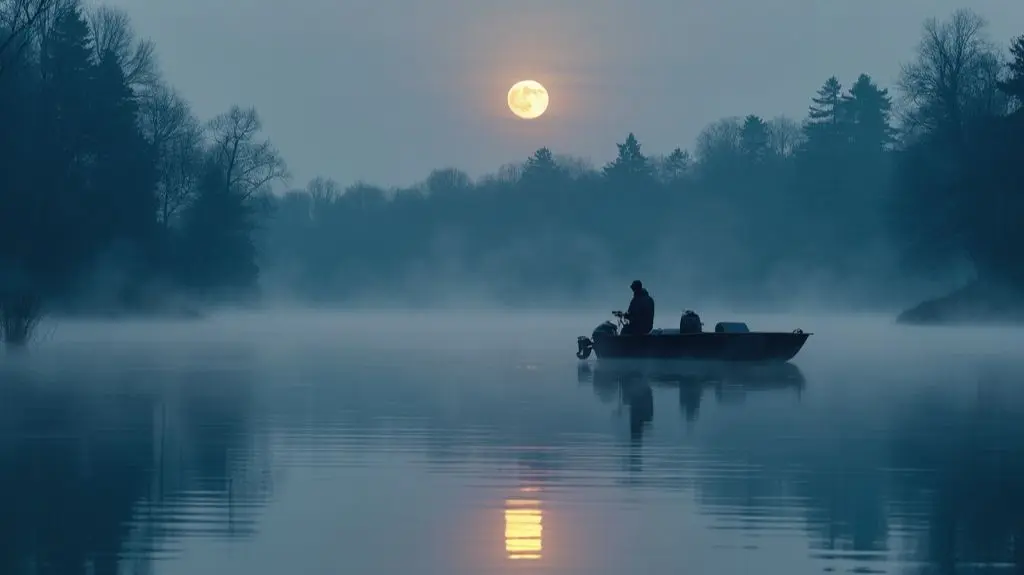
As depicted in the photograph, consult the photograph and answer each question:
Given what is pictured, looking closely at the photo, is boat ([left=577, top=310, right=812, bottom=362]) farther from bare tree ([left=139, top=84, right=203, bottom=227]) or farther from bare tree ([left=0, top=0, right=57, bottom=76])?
bare tree ([left=139, top=84, right=203, bottom=227])

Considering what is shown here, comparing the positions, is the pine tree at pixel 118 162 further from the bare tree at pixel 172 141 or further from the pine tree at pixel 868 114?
the pine tree at pixel 868 114

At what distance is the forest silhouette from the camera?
6912 cm

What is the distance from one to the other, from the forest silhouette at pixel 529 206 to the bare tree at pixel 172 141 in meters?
0.27

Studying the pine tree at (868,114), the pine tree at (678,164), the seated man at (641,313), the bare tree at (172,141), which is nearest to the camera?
the seated man at (641,313)

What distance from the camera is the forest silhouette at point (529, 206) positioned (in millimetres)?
69125

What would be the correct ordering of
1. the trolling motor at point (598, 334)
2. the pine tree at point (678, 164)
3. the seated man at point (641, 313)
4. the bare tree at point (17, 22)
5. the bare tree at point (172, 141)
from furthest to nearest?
the pine tree at point (678, 164) < the bare tree at point (172, 141) < the bare tree at point (17, 22) < the trolling motor at point (598, 334) < the seated man at point (641, 313)

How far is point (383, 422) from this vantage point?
87.4ft

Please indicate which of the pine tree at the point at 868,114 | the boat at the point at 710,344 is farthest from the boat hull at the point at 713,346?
the pine tree at the point at 868,114

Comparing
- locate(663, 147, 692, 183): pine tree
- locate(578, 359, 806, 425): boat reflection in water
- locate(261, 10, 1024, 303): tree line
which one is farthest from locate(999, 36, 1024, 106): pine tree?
locate(663, 147, 692, 183): pine tree

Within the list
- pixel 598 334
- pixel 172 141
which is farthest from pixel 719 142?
pixel 598 334

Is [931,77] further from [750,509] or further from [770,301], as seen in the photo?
[750,509]

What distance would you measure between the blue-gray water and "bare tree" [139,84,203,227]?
6108 centimetres

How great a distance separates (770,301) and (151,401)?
116887 millimetres

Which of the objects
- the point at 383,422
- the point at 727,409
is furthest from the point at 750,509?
A: the point at 727,409
